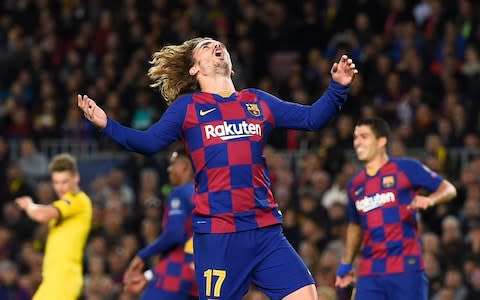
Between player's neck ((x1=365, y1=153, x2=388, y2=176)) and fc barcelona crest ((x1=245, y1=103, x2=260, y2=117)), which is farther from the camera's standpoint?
player's neck ((x1=365, y1=153, x2=388, y2=176))

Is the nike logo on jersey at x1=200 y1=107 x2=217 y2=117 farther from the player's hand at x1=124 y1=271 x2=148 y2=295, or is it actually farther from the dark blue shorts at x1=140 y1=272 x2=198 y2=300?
the player's hand at x1=124 y1=271 x2=148 y2=295

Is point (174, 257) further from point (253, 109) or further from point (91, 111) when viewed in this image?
point (91, 111)

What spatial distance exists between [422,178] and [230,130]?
2631 millimetres

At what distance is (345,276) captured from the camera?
892 cm

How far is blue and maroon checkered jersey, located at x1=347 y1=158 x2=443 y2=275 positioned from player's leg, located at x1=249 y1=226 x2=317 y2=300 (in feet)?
7.07

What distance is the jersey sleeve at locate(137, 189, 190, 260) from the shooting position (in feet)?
31.7

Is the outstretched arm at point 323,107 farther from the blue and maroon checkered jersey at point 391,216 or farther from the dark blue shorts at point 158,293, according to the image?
the dark blue shorts at point 158,293

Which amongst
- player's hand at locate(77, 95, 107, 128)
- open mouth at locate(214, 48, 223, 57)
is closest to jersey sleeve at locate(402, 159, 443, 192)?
open mouth at locate(214, 48, 223, 57)

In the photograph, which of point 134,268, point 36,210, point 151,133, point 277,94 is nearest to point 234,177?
point 151,133

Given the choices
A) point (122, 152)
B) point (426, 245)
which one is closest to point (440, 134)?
point (426, 245)

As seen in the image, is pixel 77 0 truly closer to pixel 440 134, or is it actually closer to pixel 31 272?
pixel 31 272

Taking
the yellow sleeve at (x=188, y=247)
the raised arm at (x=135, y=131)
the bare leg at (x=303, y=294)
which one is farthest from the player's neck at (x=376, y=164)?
the raised arm at (x=135, y=131)

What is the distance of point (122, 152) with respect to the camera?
657 inches

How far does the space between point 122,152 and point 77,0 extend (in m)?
3.98
